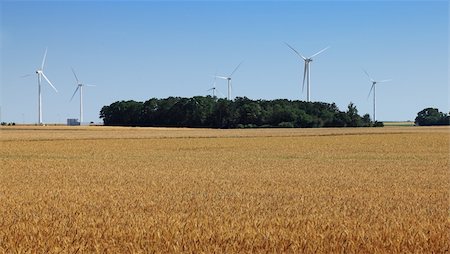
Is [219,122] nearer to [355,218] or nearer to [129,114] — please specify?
[129,114]

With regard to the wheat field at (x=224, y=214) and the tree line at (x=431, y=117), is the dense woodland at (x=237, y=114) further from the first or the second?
the wheat field at (x=224, y=214)

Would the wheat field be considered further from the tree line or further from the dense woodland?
the tree line

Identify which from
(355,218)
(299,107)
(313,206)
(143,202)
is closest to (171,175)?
(143,202)

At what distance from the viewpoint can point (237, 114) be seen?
144 meters

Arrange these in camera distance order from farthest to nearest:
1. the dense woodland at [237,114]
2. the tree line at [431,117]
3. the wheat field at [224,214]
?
1. the tree line at [431,117]
2. the dense woodland at [237,114]
3. the wheat field at [224,214]

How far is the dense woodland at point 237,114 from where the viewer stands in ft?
474

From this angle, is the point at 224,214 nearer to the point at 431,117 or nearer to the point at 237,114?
the point at 237,114

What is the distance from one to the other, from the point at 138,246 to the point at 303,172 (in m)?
16.7

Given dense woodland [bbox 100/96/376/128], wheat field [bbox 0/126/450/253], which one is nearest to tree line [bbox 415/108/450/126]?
dense woodland [bbox 100/96/376/128]

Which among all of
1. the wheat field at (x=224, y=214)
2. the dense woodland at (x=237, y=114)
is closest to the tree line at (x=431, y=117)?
the dense woodland at (x=237, y=114)

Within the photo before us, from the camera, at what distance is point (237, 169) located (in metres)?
27.5

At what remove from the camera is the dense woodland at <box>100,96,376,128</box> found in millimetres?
144500

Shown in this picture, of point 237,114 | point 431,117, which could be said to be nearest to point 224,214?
point 237,114

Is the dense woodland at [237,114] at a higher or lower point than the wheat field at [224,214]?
higher
